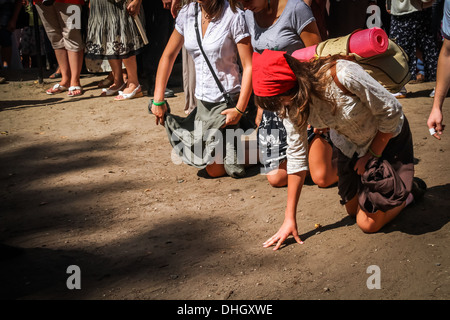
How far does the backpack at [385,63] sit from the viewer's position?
306 cm

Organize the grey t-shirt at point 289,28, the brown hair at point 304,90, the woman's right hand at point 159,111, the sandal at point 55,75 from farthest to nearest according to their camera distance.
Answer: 1. the sandal at point 55,75
2. the woman's right hand at point 159,111
3. the grey t-shirt at point 289,28
4. the brown hair at point 304,90

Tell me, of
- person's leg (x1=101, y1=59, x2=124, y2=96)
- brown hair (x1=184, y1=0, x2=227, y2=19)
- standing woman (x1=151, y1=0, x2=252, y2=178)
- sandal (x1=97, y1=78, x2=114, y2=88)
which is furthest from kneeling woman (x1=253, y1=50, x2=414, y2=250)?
sandal (x1=97, y1=78, x2=114, y2=88)

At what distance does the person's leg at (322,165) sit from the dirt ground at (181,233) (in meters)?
0.11

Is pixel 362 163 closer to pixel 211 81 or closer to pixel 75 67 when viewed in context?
pixel 211 81

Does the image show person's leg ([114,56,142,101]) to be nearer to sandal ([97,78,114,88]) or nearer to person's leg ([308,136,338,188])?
sandal ([97,78,114,88])

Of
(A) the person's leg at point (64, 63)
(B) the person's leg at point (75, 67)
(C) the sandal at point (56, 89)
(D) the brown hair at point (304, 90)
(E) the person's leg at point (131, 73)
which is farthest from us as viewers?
(C) the sandal at point (56, 89)

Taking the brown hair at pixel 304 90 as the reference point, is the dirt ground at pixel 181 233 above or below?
below

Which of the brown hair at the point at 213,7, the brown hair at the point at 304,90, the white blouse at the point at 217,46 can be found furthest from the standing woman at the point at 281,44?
the brown hair at the point at 304,90

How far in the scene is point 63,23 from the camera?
7.39 meters

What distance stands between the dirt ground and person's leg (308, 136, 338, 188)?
105mm

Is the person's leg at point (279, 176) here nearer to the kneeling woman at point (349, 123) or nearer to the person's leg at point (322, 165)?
the person's leg at point (322, 165)

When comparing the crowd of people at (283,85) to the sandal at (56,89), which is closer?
the crowd of people at (283,85)

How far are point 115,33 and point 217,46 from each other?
3124 millimetres

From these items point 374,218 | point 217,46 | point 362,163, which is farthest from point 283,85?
point 217,46
